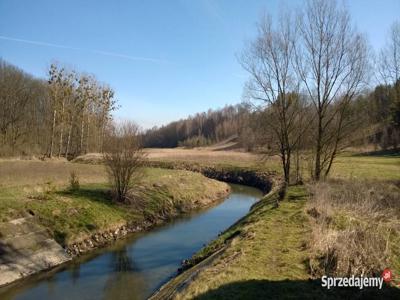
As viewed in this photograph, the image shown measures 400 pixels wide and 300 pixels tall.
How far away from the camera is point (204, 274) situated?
8.67 metres

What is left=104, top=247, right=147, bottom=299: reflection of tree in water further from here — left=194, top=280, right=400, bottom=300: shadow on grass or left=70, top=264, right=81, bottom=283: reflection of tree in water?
left=194, top=280, right=400, bottom=300: shadow on grass

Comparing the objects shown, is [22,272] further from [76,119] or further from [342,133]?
[76,119]

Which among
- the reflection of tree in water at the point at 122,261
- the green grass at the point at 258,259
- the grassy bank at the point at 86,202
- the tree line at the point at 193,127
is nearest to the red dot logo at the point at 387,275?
the green grass at the point at 258,259

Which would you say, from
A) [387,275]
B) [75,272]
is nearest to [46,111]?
[75,272]

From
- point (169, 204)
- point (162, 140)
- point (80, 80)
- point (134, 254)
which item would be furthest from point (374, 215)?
point (162, 140)

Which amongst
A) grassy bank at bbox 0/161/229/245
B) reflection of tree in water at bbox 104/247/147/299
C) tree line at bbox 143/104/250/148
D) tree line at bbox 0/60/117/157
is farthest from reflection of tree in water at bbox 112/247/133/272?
tree line at bbox 143/104/250/148

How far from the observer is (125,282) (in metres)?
11.9

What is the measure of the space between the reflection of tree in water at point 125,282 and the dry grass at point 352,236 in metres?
5.33

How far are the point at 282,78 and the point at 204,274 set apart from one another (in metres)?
16.6

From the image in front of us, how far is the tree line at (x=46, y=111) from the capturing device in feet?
148

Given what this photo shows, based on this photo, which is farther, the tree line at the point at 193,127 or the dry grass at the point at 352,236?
the tree line at the point at 193,127

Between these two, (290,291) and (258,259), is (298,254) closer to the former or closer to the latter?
(258,259)

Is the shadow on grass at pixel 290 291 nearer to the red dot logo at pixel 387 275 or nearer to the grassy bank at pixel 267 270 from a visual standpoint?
the grassy bank at pixel 267 270

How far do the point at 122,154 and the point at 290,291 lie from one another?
15.2 m
